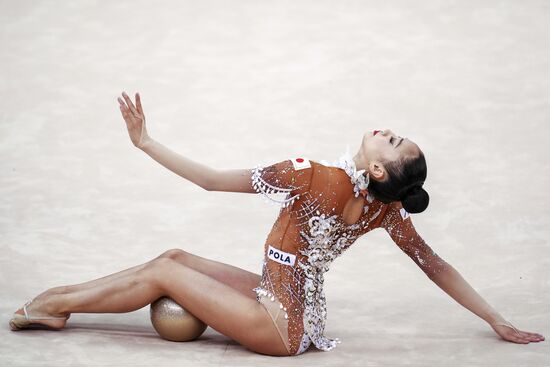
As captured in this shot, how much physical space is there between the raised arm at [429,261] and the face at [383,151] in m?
0.30

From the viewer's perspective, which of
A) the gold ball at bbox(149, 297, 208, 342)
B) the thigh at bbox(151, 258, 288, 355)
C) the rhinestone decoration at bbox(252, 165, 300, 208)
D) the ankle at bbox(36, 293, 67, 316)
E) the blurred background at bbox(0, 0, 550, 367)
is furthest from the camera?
the blurred background at bbox(0, 0, 550, 367)

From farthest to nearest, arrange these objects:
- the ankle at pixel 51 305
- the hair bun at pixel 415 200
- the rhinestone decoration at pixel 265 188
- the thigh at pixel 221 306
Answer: the ankle at pixel 51 305 → the thigh at pixel 221 306 → the rhinestone decoration at pixel 265 188 → the hair bun at pixel 415 200

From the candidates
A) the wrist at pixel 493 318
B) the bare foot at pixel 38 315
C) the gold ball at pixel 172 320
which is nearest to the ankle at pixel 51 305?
the bare foot at pixel 38 315

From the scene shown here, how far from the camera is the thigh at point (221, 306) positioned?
427 cm

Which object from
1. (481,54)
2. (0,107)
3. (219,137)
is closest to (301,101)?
(219,137)

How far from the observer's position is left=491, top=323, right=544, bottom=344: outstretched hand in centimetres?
458

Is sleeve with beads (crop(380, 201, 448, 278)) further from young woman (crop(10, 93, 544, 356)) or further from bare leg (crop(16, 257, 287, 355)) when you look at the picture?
bare leg (crop(16, 257, 287, 355))

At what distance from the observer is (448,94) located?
7.84 meters

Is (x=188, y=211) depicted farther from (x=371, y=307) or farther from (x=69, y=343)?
(x=69, y=343)

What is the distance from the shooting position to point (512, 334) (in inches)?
181

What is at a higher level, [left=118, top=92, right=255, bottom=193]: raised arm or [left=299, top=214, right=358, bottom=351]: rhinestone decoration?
[left=118, top=92, right=255, bottom=193]: raised arm

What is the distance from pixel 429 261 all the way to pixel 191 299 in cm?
107

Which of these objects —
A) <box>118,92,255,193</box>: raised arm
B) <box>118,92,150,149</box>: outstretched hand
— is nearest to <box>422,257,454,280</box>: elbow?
<box>118,92,255,193</box>: raised arm

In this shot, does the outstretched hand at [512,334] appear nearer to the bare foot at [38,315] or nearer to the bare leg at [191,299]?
the bare leg at [191,299]
